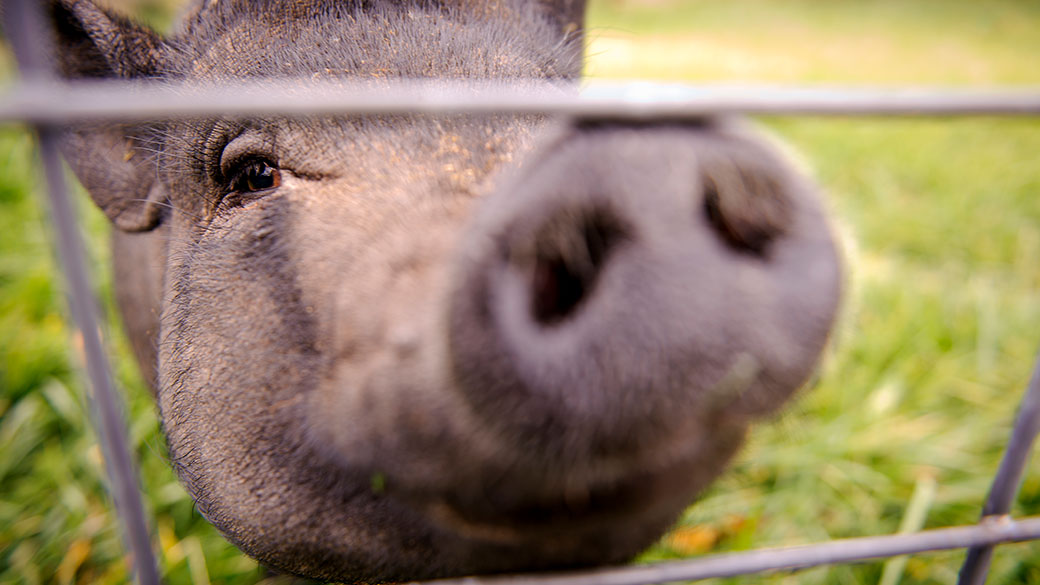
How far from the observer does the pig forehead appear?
65.2 inches

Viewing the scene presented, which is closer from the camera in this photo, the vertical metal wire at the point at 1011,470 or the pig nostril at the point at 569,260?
the pig nostril at the point at 569,260

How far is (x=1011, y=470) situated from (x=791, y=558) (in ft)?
1.71

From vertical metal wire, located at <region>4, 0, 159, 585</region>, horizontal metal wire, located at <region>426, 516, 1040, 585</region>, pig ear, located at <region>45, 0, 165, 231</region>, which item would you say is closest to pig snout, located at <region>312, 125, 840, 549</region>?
horizontal metal wire, located at <region>426, 516, 1040, 585</region>

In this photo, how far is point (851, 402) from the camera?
137 inches

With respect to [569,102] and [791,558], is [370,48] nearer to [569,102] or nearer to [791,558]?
[569,102]

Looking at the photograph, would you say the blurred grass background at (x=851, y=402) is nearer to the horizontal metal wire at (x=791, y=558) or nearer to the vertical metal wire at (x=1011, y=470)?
the horizontal metal wire at (x=791, y=558)

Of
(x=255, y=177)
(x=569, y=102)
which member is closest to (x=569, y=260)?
(x=569, y=102)

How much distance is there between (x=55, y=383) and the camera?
3283 millimetres

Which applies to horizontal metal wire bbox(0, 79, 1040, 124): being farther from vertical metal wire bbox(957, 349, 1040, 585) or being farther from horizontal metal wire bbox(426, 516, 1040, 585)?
horizontal metal wire bbox(426, 516, 1040, 585)

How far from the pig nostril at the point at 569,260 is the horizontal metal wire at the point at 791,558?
481 millimetres

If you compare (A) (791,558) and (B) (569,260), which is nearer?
(B) (569,260)

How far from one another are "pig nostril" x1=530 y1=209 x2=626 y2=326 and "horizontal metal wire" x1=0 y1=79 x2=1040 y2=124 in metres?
0.16

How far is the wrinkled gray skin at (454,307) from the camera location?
93 cm

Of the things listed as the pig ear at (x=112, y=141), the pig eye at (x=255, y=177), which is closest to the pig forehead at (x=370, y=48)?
the pig eye at (x=255, y=177)
